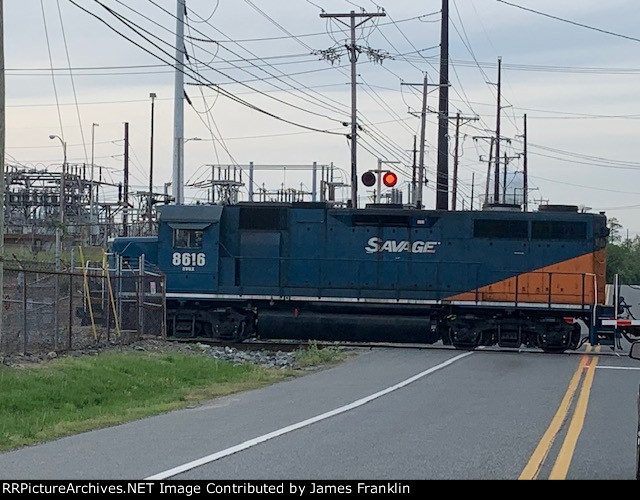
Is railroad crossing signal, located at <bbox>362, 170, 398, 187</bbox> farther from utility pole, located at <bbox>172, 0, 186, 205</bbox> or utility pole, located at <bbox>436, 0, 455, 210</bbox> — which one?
utility pole, located at <bbox>172, 0, 186, 205</bbox>

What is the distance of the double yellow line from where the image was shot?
10203 mm

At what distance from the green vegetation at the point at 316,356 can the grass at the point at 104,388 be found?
1700 mm

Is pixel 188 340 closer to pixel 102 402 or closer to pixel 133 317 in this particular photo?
pixel 133 317

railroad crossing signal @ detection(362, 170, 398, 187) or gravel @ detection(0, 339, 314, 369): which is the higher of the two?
railroad crossing signal @ detection(362, 170, 398, 187)

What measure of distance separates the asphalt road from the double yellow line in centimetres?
2

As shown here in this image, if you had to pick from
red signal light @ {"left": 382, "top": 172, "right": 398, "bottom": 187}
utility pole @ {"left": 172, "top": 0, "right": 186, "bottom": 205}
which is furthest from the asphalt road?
red signal light @ {"left": 382, "top": 172, "right": 398, "bottom": 187}

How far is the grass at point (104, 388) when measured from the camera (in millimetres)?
15323

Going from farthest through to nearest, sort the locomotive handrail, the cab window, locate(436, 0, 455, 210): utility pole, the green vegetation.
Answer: locate(436, 0, 455, 210): utility pole < the cab window < the locomotive handrail < the green vegetation

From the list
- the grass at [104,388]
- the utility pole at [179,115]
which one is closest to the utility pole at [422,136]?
the utility pole at [179,115]

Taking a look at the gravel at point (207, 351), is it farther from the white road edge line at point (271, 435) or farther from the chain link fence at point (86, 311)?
the white road edge line at point (271, 435)

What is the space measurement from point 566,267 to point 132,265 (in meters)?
14.0

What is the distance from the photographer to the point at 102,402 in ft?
62.7

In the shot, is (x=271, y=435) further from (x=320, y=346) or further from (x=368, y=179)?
(x=368, y=179)

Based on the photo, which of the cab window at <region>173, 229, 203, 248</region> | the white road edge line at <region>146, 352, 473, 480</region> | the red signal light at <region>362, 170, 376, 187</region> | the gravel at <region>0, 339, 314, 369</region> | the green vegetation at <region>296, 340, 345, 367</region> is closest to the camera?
the white road edge line at <region>146, 352, 473, 480</region>
